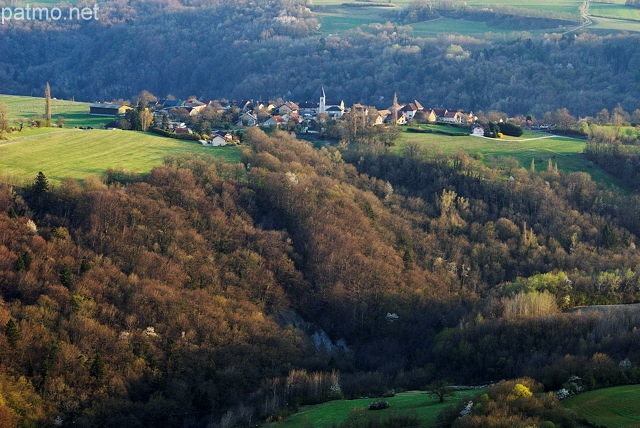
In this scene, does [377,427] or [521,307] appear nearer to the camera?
[377,427]

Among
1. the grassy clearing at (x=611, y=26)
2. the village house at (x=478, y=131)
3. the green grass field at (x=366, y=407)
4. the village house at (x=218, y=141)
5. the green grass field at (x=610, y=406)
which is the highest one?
the grassy clearing at (x=611, y=26)

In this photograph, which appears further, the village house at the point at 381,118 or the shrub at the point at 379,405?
the village house at the point at 381,118

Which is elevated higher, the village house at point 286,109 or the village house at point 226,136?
the village house at point 226,136

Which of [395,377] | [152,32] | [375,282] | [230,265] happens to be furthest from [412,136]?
[152,32]

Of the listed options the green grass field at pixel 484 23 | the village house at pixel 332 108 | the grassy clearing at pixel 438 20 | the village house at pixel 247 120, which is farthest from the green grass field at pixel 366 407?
the grassy clearing at pixel 438 20

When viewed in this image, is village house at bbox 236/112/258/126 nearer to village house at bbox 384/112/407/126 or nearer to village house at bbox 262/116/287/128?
village house at bbox 262/116/287/128

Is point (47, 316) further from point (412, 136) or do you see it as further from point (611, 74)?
point (611, 74)

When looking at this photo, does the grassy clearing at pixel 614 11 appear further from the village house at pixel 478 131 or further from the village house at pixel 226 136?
the village house at pixel 226 136

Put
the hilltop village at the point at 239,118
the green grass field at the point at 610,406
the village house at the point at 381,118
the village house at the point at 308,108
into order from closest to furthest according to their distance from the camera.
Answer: the green grass field at the point at 610,406, the hilltop village at the point at 239,118, the village house at the point at 381,118, the village house at the point at 308,108
